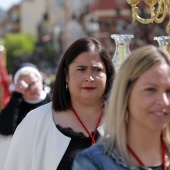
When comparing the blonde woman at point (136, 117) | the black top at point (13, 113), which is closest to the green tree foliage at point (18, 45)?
the black top at point (13, 113)

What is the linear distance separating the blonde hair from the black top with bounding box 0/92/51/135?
2975mm

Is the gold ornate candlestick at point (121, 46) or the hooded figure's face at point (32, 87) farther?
the hooded figure's face at point (32, 87)

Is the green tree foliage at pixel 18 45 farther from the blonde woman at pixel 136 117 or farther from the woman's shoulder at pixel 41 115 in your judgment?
the blonde woman at pixel 136 117

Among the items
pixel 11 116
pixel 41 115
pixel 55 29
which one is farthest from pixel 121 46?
pixel 55 29

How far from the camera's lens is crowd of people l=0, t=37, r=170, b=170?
275cm

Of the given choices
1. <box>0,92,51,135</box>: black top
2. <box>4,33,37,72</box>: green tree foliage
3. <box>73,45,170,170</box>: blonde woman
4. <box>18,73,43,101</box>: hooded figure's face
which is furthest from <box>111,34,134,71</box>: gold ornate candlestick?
<box>4,33,37,72</box>: green tree foliage

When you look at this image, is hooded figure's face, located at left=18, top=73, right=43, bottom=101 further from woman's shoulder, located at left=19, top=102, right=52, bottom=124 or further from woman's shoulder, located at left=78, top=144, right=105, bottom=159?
woman's shoulder, located at left=78, top=144, right=105, bottom=159

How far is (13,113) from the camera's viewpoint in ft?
19.4

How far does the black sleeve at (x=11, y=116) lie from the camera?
570 centimetres

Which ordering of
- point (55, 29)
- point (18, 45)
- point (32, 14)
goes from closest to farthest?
1. point (55, 29)
2. point (18, 45)
3. point (32, 14)

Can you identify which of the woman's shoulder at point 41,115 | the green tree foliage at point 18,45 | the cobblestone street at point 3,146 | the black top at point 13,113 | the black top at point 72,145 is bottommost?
the green tree foliage at point 18,45

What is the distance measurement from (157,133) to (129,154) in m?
0.14

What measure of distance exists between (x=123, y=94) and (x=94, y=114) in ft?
4.78

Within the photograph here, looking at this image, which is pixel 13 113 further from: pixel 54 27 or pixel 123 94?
pixel 54 27
